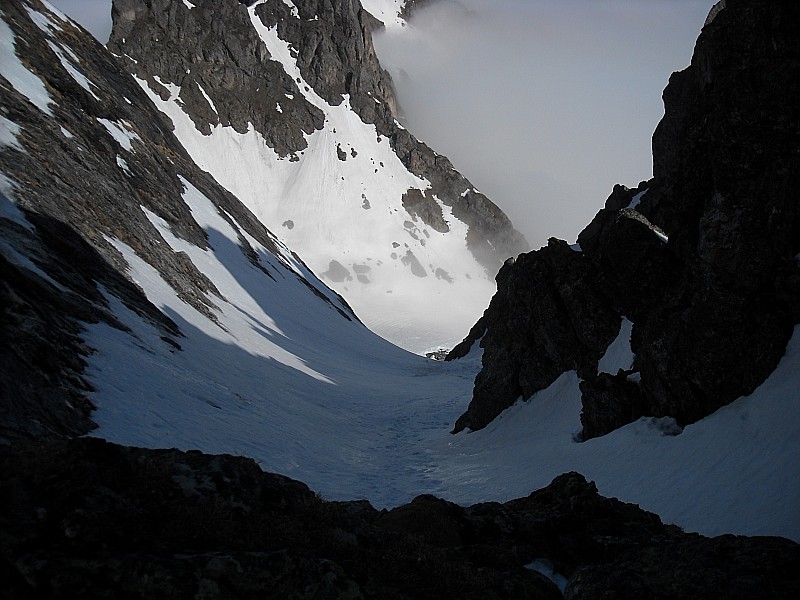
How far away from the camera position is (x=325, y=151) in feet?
534

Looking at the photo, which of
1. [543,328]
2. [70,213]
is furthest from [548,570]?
[70,213]

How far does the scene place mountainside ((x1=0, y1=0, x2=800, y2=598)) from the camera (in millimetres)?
5086

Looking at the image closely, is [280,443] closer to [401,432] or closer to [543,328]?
[401,432]

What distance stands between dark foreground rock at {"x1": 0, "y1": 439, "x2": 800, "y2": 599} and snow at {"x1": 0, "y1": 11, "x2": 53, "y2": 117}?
35701 millimetres

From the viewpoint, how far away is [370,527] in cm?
663

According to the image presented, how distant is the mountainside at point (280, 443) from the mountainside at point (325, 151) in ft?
265

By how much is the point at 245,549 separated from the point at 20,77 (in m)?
40.7

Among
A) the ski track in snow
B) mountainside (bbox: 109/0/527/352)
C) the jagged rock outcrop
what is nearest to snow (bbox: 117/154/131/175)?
the jagged rock outcrop

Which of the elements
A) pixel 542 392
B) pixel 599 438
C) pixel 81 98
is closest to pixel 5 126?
pixel 81 98

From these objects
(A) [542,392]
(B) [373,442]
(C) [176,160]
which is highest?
(C) [176,160]

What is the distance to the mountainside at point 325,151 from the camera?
139875 millimetres

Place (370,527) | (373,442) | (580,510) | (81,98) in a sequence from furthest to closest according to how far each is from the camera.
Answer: (81,98) → (373,442) → (580,510) → (370,527)

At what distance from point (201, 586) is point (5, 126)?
30.3 m

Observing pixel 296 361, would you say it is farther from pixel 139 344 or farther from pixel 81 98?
pixel 81 98
